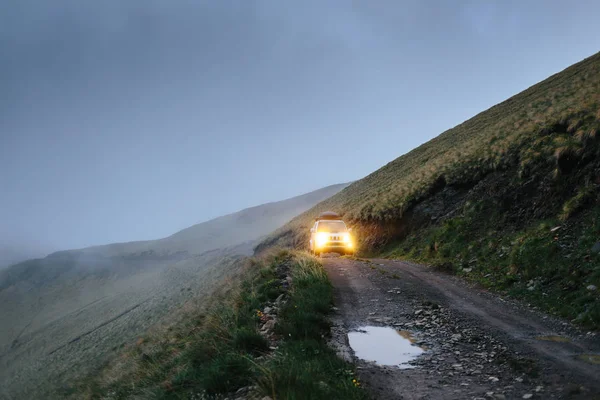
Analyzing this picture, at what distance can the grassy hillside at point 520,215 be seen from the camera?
389 inches

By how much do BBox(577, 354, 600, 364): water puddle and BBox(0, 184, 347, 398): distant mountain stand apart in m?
22.2

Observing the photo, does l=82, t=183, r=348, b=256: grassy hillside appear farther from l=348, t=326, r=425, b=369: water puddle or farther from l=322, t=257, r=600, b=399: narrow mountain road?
l=348, t=326, r=425, b=369: water puddle

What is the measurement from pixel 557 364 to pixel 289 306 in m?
5.46

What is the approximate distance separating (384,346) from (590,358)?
10.8ft

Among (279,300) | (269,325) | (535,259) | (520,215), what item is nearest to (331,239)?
(520,215)

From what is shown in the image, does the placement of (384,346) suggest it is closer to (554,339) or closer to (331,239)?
(554,339)

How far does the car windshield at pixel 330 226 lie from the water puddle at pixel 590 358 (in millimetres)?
16868

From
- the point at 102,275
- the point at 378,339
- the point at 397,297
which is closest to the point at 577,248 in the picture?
the point at 397,297

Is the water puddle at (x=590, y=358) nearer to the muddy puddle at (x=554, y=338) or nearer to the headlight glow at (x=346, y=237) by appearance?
the muddy puddle at (x=554, y=338)

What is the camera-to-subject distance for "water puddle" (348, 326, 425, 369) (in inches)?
262

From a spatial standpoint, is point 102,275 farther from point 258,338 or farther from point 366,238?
point 258,338

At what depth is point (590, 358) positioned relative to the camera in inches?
233

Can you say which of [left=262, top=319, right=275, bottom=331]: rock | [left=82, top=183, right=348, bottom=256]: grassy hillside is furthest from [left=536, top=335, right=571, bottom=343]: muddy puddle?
[left=82, top=183, right=348, bottom=256]: grassy hillside

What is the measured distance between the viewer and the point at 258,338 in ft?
23.0
